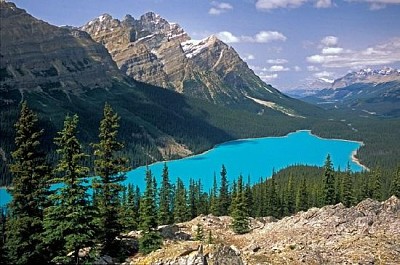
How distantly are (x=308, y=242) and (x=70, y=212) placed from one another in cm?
2421

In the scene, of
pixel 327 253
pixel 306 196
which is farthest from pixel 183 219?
pixel 327 253

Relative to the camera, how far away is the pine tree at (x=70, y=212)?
2950cm

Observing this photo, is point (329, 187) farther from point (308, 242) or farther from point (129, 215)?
point (308, 242)

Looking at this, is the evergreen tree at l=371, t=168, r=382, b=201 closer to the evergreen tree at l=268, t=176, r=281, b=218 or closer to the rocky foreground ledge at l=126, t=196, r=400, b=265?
the evergreen tree at l=268, t=176, r=281, b=218

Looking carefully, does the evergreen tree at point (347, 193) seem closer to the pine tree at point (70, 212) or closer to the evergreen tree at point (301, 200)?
the evergreen tree at point (301, 200)

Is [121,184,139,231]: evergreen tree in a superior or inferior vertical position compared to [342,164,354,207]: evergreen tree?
superior

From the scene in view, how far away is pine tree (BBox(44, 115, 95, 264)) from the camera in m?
29.5

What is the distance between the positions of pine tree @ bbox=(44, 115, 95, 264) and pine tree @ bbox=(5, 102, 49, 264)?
119cm

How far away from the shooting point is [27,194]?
3145 cm

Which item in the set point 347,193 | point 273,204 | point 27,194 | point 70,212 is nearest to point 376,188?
point 347,193

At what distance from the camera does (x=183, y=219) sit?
91812mm

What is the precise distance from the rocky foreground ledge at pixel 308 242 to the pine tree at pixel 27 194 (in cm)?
754

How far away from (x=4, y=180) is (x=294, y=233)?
6428 inches

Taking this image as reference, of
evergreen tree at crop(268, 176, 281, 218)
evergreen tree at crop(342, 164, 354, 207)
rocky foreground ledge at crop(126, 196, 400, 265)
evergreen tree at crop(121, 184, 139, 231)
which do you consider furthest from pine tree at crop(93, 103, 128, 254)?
evergreen tree at crop(342, 164, 354, 207)
